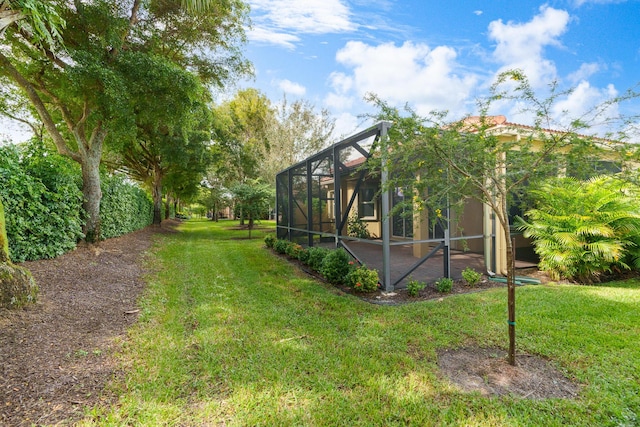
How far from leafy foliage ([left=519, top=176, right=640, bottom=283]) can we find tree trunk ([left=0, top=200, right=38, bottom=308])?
339 inches

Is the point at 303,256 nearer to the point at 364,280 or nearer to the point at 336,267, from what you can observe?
the point at 336,267

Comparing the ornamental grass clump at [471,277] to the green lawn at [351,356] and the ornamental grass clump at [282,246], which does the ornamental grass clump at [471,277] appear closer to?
the green lawn at [351,356]

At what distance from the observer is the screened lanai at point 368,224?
5.68m

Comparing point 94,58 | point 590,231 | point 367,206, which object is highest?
point 94,58

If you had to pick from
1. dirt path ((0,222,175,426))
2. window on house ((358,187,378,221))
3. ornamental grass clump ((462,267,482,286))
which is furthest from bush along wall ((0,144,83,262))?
ornamental grass clump ((462,267,482,286))

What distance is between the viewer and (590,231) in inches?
228

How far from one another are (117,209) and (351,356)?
10.1m

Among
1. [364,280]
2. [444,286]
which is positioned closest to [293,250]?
[364,280]

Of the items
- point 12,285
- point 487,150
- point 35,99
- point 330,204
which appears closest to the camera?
point 487,150

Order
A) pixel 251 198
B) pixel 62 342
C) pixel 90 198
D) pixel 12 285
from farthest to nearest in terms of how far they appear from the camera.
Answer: pixel 251 198 < pixel 90 198 < pixel 12 285 < pixel 62 342

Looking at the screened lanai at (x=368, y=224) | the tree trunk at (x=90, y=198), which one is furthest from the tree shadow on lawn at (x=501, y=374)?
the tree trunk at (x=90, y=198)

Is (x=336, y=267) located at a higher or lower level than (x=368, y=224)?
lower

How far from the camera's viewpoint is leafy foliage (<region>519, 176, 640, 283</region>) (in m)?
5.87

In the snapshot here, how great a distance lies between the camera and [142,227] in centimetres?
1448
